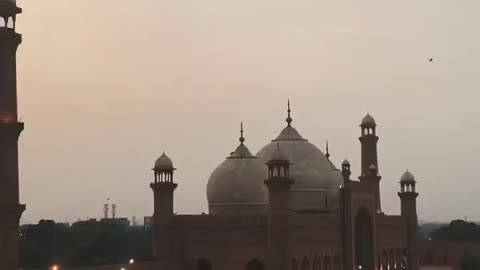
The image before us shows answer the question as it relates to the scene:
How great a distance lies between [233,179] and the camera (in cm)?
3222

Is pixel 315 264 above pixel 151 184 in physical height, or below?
below

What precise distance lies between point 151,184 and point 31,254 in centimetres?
2153

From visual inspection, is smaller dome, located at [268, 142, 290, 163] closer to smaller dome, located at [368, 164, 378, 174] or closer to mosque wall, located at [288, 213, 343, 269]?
mosque wall, located at [288, 213, 343, 269]

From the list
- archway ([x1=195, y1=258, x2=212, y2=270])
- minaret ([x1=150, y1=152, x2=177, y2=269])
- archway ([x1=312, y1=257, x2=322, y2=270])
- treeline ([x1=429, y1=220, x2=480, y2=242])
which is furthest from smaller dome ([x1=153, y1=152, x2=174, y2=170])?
treeline ([x1=429, y1=220, x2=480, y2=242])

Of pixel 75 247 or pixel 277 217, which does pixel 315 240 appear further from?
pixel 75 247

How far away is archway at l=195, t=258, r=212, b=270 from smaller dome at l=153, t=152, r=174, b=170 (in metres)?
3.81

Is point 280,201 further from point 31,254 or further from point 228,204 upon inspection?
point 31,254

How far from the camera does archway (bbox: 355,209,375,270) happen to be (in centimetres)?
3600

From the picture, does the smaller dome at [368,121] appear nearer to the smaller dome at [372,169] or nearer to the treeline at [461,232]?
the smaller dome at [372,169]

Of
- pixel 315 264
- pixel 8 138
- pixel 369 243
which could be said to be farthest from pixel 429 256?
pixel 8 138

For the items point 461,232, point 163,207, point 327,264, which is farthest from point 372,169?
point 461,232

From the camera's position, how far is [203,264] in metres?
30.8

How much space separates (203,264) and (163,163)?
4.26 m

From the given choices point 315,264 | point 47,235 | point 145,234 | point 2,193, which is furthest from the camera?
point 145,234
